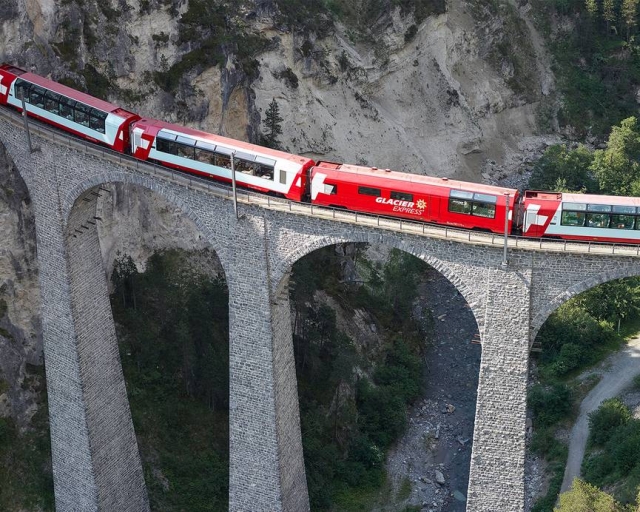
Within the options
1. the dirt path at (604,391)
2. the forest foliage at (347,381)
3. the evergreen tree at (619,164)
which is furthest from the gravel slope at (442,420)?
the evergreen tree at (619,164)

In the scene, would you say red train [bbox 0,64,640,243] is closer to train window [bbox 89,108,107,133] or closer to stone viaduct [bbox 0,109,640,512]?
train window [bbox 89,108,107,133]

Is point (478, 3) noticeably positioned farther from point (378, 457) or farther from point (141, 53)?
point (378, 457)

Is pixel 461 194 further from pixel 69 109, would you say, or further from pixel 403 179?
pixel 69 109

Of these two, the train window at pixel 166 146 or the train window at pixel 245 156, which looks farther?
the train window at pixel 166 146

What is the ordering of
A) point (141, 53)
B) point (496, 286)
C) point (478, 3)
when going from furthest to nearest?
point (478, 3)
point (141, 53)
point (496, 286)

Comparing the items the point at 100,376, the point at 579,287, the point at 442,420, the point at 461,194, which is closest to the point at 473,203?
the point at 461,194

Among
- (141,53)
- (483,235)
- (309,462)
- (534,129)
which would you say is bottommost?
(309,462)

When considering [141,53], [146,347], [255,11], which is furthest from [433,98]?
[146,347]

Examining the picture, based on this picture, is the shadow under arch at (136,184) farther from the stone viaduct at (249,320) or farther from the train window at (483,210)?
the train window at (483,210)
